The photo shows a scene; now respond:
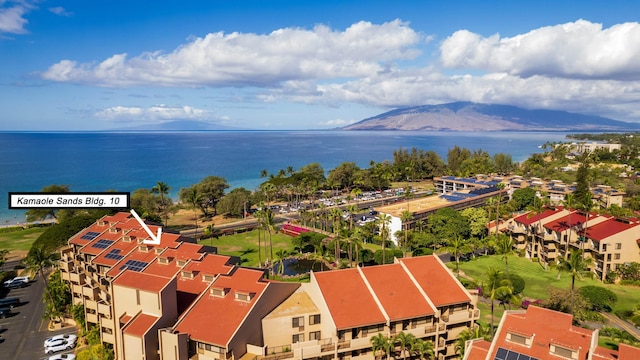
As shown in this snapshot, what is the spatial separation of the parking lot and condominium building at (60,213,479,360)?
969cm

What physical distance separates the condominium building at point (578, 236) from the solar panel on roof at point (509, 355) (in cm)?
3718

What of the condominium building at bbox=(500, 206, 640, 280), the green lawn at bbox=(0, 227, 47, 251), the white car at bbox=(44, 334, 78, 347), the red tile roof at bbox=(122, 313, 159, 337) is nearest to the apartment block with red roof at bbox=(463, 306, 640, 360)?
the red tile roof at bbox=(122, 313, 159, 337)

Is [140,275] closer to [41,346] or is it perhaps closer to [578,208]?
[41,346]

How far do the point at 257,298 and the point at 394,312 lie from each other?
11.3 metres

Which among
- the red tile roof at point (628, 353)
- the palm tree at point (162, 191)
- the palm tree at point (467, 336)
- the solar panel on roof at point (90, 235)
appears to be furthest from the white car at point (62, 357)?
the red tile roof at point (628, 353)

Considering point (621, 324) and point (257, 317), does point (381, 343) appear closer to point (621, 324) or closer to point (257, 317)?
point (257, 317)

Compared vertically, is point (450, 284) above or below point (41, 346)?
above

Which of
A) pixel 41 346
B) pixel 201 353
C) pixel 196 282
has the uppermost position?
pixel 196 282

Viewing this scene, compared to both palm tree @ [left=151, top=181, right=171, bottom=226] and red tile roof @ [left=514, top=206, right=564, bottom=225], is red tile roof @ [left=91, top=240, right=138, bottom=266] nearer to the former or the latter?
palm tree @ [left=151, top=181, right=171, bottom=226]

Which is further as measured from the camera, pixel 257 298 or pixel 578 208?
pixel 578 208

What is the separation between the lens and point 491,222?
78688mm

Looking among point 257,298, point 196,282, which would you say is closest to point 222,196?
point 196,282

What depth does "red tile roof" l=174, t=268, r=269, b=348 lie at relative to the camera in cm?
3019

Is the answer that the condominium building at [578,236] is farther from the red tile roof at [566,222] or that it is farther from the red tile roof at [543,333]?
the red tile roof at [543,333]
